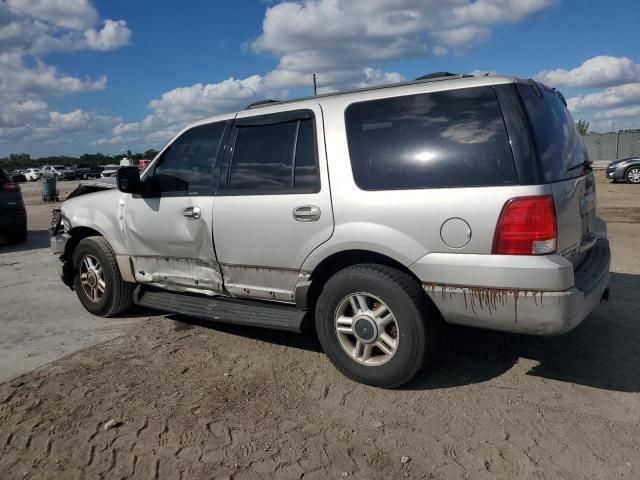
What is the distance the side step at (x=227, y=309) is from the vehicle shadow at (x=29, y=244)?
6.40 meters

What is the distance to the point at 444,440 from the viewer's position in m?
2.98

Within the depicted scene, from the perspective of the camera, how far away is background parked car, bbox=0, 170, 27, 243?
398 inches

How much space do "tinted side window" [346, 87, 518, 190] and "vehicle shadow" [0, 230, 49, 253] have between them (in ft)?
28.2

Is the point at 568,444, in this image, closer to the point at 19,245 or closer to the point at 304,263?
the point at 304,263

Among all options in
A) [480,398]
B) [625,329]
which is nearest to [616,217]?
[625,329]

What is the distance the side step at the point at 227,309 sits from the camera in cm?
392

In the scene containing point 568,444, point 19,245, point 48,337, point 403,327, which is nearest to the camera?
point 568,444

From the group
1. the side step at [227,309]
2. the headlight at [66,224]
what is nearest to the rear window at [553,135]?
the side step at [227,309]

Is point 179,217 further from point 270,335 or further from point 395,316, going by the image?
point 395,316

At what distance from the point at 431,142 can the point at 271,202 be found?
1237 millimetres

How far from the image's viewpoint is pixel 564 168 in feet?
11.0

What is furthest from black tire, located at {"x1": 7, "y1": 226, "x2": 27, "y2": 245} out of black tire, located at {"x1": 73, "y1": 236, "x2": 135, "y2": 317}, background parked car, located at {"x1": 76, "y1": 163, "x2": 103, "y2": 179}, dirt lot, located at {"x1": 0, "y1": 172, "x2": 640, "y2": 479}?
background parked car, located at {"x1": 76, "y1": 163, "x2": 103, "y2": 179}

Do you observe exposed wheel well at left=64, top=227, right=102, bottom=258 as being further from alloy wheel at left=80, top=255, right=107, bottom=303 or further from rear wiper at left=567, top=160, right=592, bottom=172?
rear wiper at left=567, top=160, right=592, bottom=172

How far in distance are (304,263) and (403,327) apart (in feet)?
2.75
